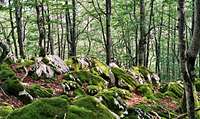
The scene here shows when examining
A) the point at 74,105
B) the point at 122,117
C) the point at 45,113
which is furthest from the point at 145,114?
the point at 45,113

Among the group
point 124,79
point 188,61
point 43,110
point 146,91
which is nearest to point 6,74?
point 43,110

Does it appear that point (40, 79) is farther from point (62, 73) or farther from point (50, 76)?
point (62, 73)

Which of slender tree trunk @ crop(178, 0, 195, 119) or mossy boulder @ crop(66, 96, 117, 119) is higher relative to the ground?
slender tree trunk @ crop(178, 0, 195, 119)

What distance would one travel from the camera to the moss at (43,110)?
20.8ft

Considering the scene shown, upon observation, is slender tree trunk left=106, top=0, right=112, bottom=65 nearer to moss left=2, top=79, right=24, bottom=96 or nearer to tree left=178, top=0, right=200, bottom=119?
moss left=2, top=79, right=24, bottom=96

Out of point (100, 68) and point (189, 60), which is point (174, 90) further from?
point (189, 60)

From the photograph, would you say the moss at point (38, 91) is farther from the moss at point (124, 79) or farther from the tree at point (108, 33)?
the tree at point (108, 33)

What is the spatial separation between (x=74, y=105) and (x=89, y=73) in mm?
8533

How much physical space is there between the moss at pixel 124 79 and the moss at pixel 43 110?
989cm

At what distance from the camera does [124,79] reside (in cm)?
1733

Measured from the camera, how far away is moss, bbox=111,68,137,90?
16591mm

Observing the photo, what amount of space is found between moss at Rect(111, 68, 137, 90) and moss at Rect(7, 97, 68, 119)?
32.4 feet

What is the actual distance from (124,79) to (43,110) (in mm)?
11087

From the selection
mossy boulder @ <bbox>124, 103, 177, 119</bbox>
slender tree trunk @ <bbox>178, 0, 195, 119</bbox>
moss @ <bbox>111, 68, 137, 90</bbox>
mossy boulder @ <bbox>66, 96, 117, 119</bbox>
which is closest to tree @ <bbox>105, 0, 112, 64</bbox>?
moss @ <bbox>111, 68, 137, 90</bbox>
